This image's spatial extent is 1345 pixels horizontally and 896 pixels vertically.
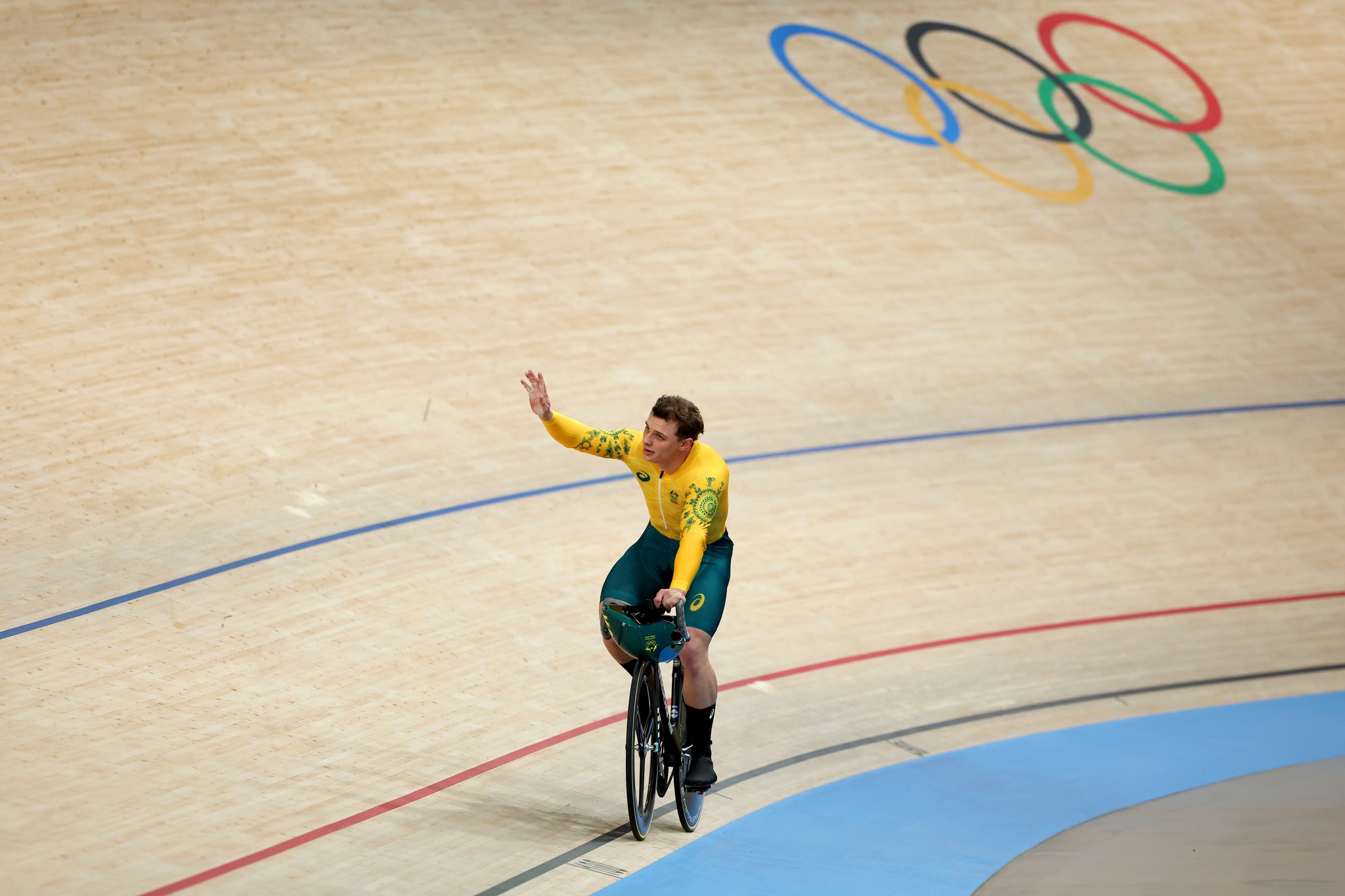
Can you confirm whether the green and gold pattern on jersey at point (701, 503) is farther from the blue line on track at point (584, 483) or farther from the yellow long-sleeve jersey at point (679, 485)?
the blue line on track at point (584, 483)

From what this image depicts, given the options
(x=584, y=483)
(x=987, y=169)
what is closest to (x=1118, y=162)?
(x=987, y=169)

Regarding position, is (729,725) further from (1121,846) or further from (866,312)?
(866,312)

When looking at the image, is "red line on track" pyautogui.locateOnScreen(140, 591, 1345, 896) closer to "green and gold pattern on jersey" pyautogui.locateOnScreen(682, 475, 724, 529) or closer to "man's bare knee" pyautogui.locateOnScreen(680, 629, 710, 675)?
"man's bare knee" pyautogui.locateOnScreen(680, 629, 710, 675)

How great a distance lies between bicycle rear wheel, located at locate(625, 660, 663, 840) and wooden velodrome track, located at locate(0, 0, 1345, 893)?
91 millimetres

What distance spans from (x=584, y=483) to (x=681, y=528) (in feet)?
7.90

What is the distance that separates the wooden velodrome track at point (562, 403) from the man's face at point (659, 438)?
102 cm

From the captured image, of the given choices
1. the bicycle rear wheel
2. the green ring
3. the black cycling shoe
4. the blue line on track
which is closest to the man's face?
the bicycle rear wheel

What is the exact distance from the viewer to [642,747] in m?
3.23

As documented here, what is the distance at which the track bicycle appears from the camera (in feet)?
10.1

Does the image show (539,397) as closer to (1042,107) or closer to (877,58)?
(877,58)

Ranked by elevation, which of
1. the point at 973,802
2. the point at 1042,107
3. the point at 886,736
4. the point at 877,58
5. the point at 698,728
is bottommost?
the point at 886,736

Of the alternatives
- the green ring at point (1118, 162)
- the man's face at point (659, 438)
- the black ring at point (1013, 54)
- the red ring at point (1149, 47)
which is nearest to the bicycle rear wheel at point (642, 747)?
the man's face at point (659, 438)

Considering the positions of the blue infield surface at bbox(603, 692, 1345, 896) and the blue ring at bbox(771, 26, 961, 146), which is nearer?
the blue infield surface at bbox(603, 692, 1345, 896)

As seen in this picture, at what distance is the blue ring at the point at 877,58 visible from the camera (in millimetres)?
7980
